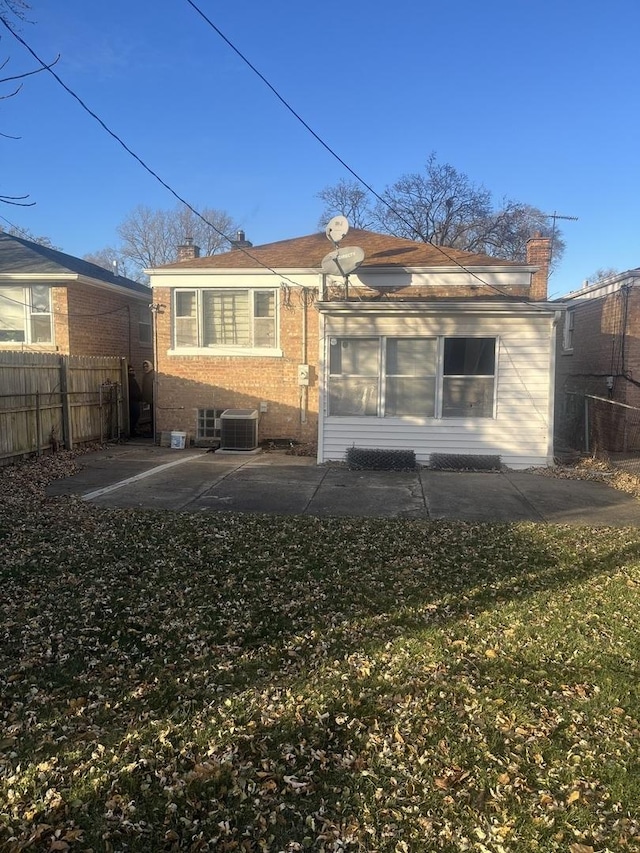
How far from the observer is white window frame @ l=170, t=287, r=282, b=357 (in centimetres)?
1304

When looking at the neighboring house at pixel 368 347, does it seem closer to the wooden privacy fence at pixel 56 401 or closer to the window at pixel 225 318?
the window at pixel 225 318

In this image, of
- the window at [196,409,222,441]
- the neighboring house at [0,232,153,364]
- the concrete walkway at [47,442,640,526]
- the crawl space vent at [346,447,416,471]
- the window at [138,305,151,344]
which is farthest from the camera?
the window at [138,305,151,344]

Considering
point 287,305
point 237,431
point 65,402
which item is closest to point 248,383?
point 237,431

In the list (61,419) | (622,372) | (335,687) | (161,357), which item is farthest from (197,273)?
(335,687)

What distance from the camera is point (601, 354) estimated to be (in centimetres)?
1462

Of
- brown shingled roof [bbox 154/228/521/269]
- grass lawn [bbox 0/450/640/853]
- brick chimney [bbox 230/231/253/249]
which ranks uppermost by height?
brick chimney [bbox 230/231/253/249]

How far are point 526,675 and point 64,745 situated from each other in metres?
2.48

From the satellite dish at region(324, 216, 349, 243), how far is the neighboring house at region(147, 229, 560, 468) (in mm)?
758

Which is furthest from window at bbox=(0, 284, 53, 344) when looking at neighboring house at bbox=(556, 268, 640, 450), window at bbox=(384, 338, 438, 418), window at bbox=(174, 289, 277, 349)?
neighboring house at bbox=(556, 268, 640, 450)

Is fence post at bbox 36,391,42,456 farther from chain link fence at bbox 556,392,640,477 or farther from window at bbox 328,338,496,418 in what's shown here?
chain link fence at bbox 556,392,640,477

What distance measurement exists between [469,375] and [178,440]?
6.51 metres

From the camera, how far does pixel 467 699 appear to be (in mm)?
3150

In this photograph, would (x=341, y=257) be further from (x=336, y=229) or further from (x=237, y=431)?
(x=237, y=431)

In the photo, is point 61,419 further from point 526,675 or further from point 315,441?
point 526,675
